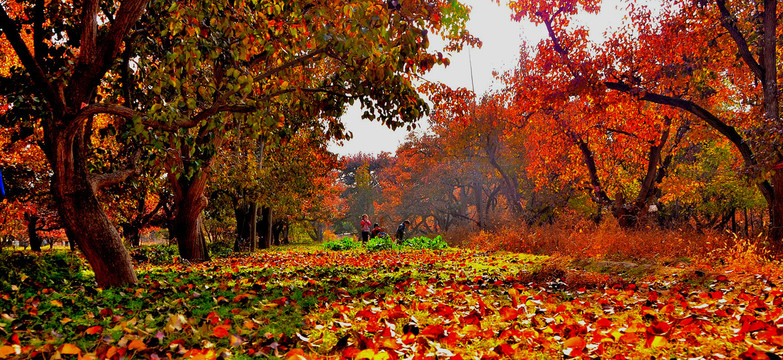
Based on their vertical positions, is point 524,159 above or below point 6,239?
above

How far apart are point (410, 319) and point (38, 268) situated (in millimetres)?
6452

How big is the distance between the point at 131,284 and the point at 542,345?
5411mm

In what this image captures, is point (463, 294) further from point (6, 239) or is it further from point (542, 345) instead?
point (6, 239)

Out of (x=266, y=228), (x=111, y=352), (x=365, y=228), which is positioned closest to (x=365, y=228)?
(x=365, y=228)

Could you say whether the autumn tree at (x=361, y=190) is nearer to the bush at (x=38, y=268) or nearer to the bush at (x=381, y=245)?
the bush at (x=381, y=245)

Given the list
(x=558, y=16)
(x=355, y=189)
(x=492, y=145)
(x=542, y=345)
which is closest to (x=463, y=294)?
(x=542, y=345)

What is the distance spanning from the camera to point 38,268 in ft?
22.6

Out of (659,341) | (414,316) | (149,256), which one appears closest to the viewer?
(659,341)

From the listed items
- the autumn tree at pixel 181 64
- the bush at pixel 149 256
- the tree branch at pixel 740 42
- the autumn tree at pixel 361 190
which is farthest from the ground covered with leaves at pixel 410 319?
the autumn tree at pixel 361 190

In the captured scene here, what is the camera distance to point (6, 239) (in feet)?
149

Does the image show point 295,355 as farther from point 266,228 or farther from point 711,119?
point 266,228

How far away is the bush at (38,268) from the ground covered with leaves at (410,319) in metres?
0.06

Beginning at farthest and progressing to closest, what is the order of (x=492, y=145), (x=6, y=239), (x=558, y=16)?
(x=6, y=239) → (x=492, y=145) → (x=558, y=16)

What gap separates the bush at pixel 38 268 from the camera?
606 centimetres
